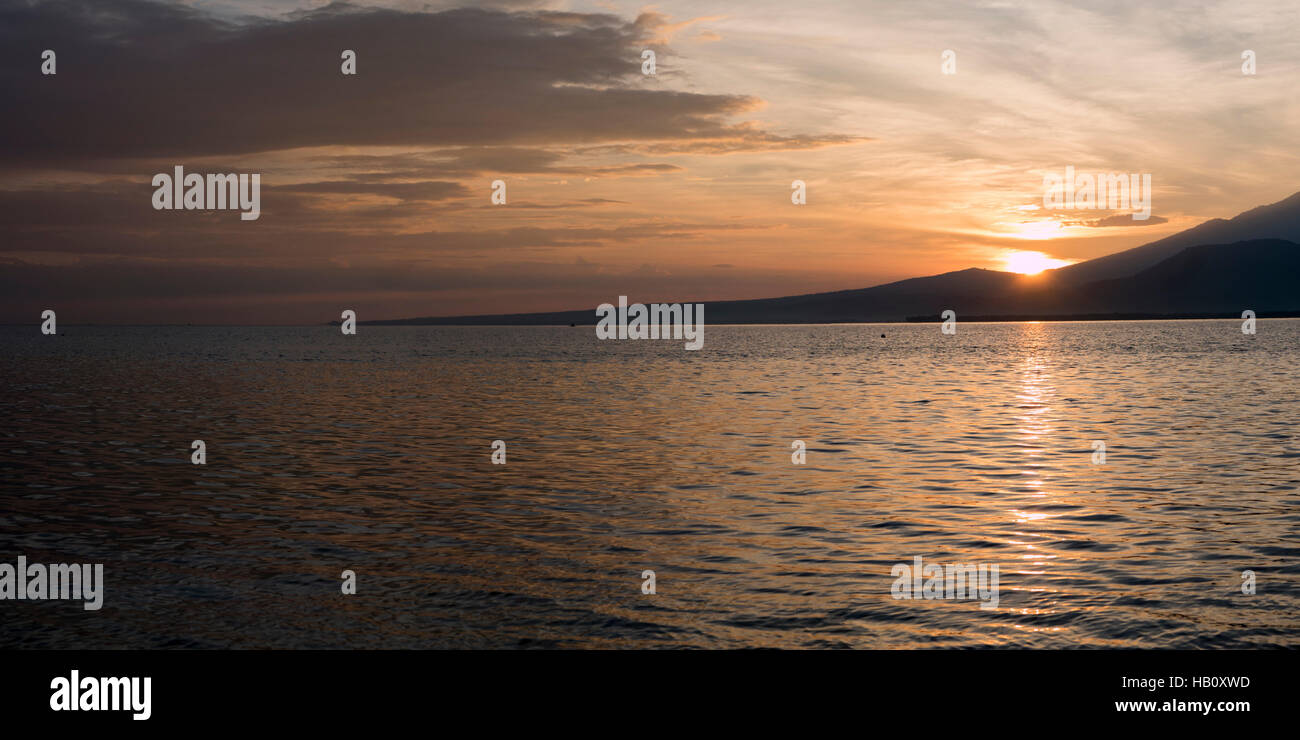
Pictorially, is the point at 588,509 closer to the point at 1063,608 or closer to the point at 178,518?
the point at 178,518

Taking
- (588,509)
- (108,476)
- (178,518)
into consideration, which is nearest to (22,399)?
(108,476)

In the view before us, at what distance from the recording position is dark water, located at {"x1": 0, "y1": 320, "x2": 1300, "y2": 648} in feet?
50.1

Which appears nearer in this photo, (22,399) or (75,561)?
(75,561)

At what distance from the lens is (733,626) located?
15.1m

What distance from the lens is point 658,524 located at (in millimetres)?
22938

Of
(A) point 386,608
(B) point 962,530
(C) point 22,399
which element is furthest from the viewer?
(C) point 22,399

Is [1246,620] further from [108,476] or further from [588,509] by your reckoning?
[108,476]

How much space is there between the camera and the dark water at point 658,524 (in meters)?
15.3

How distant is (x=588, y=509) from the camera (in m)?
24.9

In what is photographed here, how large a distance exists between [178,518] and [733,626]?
15376 millimetres
